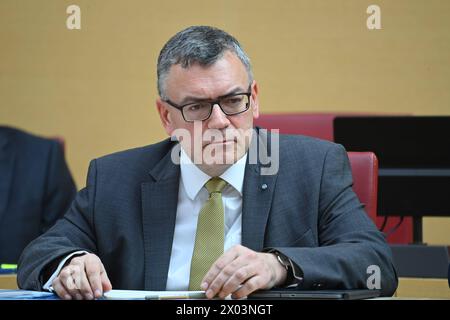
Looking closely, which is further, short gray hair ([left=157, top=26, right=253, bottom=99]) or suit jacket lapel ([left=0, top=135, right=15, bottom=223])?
suit jacket lapel ([left=0, top=135, right=15, bottom=223])

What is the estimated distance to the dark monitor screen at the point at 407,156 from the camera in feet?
7.94

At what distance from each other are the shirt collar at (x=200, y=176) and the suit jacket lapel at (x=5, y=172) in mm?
1551

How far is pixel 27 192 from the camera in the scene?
10.9ft

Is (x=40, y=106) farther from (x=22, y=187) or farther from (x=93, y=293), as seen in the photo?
(x=93, y=293)

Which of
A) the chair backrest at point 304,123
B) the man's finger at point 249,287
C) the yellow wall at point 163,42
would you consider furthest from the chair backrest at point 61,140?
the man's finger at point 249,287

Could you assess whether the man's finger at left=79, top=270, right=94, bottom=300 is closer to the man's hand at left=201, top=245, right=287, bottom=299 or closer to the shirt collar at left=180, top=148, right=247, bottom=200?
the man's hand at left=201, top=245, right=287, bottom=299

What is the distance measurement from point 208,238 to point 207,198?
130 millimetres

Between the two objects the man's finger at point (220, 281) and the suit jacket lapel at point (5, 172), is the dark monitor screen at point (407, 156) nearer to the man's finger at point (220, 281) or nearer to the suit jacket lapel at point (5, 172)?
the man's finger at point (220, 281)

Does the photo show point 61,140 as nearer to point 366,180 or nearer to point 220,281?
point 366,180

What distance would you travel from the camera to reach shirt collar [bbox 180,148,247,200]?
1.90 metres

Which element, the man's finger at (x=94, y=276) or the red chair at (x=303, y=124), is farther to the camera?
the red chair at (x=303, y=124)

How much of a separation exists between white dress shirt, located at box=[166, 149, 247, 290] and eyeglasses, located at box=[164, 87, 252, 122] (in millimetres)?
147

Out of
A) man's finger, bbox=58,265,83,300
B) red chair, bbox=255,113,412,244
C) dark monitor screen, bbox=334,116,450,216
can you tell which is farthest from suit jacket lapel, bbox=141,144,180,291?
dark monitor screen, bbox=334,116,450,216

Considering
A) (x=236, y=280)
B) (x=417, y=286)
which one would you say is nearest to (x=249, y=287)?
(x=236, y=280)
